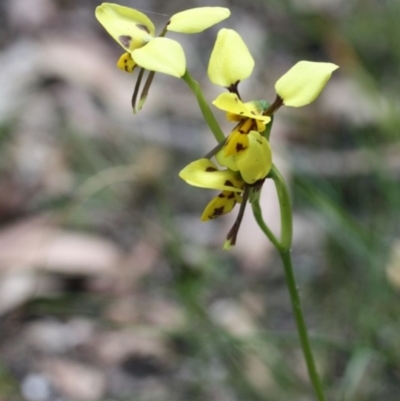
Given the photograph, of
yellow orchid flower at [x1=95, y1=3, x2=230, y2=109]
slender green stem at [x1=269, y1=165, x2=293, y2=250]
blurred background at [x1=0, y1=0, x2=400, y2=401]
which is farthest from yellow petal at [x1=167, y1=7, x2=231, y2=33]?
blurred background at [x1=0, y1=0, x2=400, y2=401]

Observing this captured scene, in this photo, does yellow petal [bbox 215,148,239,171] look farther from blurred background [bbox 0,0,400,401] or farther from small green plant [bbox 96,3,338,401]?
blurred background [bbox 0,0,400,401]

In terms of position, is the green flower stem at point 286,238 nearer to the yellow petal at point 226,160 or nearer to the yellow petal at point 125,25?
the yellow petal at point 226,160

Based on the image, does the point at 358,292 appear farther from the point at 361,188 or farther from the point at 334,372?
the point at 361,188

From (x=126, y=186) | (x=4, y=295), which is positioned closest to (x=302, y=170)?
(x=126, y=186)

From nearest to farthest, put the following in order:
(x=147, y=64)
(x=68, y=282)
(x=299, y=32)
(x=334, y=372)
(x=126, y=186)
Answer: (x=147, y=64), (x=334, y=372), (x=68, y=282), (x=126, y=186), (x=299, y=32)

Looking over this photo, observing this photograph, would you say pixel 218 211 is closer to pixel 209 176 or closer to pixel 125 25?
pixel 209 176

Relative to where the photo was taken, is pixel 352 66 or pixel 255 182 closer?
pixel 255 182
